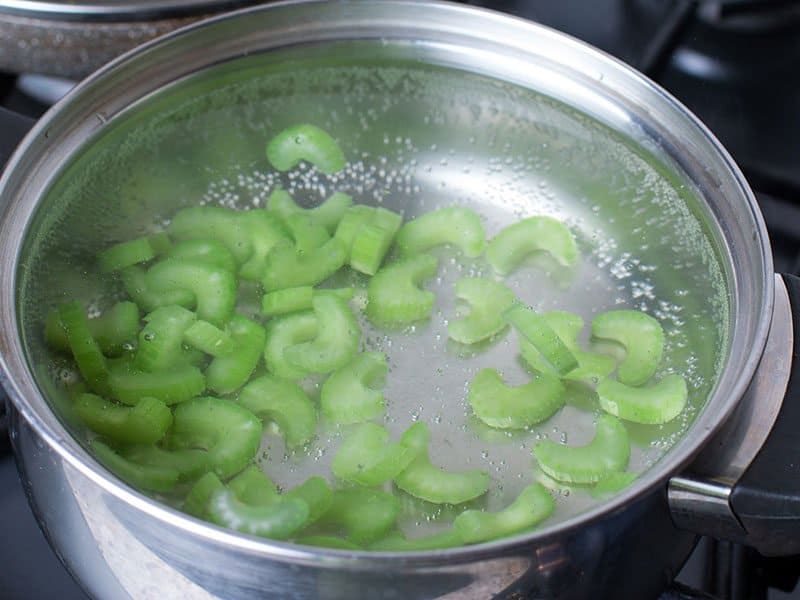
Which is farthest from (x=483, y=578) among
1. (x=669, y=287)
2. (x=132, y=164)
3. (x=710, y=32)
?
(x=710, y=32)

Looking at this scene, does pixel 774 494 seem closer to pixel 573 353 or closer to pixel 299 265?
pixel 573 353

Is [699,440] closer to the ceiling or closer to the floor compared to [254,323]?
closer to the ceiling

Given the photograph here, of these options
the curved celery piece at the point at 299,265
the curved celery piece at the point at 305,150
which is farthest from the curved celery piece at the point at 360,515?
the curved celery piece at the point at 305,150

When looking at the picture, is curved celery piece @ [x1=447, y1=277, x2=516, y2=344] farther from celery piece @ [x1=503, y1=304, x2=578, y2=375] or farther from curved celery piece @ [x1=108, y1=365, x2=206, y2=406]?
curved celery piece @ [x1=108, y1=365, x2=206, y2=406]

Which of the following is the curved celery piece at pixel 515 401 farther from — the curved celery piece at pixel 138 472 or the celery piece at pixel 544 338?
the curved celery piece at pixel 138 472

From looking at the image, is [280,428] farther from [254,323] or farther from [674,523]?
[674,523]

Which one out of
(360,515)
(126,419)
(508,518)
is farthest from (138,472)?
(508,518)

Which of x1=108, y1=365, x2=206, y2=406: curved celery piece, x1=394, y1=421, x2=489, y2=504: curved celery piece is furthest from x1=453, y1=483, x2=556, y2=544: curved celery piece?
x1=108, y1=365, x2=206, y2=406: curved celery piece

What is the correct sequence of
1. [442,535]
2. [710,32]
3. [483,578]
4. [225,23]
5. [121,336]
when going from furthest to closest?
[710,32]
[225,23]
[121,336]
[442,535]
[483,578]
